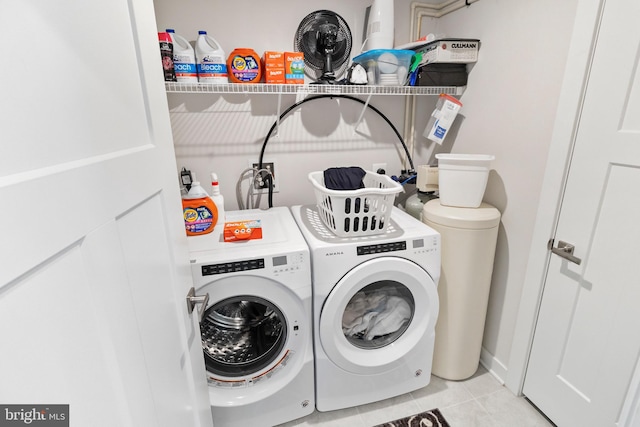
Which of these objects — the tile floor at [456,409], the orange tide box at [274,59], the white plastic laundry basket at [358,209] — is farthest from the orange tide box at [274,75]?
the tile floor at [456,409]

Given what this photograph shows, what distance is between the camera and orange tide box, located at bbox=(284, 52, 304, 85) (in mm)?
1525

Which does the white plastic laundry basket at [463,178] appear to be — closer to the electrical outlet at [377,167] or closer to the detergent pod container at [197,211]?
the electrical outlet at [377,167]

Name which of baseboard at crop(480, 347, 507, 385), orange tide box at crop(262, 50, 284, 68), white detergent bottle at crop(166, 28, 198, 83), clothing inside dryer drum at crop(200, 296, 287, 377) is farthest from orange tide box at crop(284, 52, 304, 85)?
baseboard at crop(480, 347, 507, 385)

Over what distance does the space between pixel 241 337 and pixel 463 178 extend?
1348mm

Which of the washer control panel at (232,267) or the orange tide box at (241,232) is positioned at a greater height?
the orange tide box at (241,232)

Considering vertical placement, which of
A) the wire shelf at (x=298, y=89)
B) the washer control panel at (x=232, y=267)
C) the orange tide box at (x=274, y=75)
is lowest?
the washer control panel at (x=232, y=267)

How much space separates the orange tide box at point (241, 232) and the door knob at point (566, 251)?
4.31 ft

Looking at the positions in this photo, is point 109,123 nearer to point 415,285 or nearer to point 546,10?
point 415,285

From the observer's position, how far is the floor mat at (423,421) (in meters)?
1.57

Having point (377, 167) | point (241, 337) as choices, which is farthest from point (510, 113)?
point (241, 337)

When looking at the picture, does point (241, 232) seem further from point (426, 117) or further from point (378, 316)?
point (426, 117)

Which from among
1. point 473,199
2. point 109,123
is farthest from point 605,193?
point 109,123

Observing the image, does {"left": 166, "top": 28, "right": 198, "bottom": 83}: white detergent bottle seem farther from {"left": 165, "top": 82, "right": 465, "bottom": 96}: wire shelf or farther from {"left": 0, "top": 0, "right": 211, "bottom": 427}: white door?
{"left": 0, "top": 0, "right": 211, "bottom": 427}: white door

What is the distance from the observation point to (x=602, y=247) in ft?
4.00
